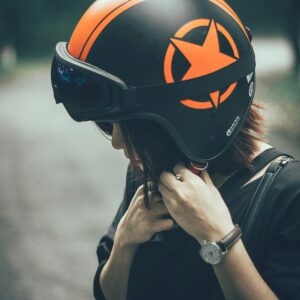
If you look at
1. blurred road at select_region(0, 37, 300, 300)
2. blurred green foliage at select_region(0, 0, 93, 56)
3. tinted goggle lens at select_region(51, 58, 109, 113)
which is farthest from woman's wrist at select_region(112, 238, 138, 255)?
blurred green foliage at select_region(0, 0, 93, 56)

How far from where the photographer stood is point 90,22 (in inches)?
60.2

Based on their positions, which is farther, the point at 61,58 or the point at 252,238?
the point at 61,58

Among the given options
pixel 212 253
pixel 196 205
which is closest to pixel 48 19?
pixel 196 205

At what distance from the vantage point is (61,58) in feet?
5.06

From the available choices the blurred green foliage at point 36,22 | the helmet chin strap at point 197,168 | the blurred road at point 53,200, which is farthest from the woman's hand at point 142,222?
the blurred green foliage at point 36,22

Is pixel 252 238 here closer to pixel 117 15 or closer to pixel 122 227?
pixel 122 227

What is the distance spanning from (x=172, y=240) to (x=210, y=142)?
12.7 inches

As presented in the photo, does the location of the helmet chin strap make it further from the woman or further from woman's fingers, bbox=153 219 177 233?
woman's fingers, bbox=153 219 177 233

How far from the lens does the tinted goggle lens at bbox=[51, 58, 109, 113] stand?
4.94 feet

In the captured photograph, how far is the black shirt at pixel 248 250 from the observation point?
4.41 feet

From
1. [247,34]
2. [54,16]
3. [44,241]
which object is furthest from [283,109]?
[54,16]

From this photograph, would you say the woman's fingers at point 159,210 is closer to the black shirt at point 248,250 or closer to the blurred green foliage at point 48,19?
the black shirt at point 248,250

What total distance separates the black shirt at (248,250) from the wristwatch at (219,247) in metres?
0.09

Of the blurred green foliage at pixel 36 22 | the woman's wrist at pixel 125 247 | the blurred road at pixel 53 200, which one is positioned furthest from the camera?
the blurred green foliage at pixel 36 22
